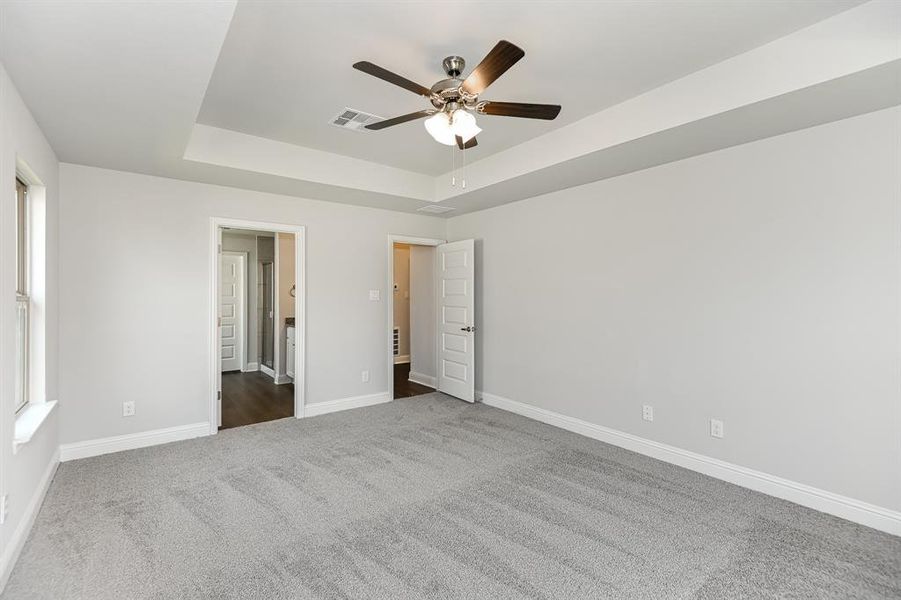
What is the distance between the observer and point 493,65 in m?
1.94

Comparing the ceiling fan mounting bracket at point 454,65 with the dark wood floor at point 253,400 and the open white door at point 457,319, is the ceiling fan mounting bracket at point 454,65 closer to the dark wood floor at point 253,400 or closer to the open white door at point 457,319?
the open white door at point 457,319

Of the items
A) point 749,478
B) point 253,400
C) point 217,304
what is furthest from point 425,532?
point 253,400

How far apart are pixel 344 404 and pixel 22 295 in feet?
9.53

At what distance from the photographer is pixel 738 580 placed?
2.02m

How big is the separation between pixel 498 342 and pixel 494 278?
764 millimetres

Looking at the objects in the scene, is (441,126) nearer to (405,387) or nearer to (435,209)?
(435,209)

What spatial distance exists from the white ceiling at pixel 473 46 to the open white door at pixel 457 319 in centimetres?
220

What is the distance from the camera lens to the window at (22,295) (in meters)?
2.73

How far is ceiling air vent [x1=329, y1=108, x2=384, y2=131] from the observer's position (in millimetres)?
3164

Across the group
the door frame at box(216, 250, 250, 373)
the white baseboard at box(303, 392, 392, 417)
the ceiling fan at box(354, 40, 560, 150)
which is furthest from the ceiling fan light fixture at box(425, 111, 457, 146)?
the door frame at box(216, 250, 250, 373)

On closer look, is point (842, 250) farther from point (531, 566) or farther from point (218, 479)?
point (218, 479)

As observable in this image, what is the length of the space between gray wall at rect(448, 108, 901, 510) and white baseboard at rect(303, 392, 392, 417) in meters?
1.91

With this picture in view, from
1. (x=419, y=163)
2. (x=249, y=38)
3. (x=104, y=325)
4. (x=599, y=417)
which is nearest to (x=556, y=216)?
(x=419, y=163)

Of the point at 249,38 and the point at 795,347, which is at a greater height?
the point at 249,38
